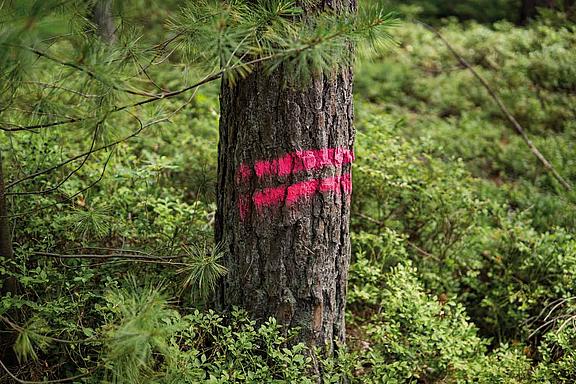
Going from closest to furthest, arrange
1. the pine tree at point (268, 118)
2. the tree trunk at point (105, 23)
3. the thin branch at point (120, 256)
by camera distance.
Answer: the pine tree at point (268, 118) < the tree trunk at point (105, 23) < the thin branch at point (120, 256)

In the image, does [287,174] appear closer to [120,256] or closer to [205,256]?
[205,256]

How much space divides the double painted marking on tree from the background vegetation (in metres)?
0.30

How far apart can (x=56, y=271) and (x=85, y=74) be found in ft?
3.79

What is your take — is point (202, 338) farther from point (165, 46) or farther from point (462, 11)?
point (462, 11)

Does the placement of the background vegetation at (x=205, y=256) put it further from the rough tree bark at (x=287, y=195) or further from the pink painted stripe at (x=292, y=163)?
the pink painted stripe at (x=292, y=163)

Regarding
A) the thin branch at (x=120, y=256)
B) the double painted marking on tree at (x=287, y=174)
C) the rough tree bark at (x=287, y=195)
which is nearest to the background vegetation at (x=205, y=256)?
the thin branch at (x=120, y=256)

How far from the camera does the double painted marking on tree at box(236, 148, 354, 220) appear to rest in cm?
271

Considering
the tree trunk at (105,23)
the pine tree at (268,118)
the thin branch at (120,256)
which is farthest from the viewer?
the thin branch at (120,256)

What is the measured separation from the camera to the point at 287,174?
2.71 m

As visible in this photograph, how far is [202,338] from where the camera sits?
2652 mm

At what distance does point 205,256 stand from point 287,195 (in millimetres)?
422

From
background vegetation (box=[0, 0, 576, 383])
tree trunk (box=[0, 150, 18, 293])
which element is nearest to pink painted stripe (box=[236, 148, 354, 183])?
background vegetation (box=[0, 0, 576, 383])

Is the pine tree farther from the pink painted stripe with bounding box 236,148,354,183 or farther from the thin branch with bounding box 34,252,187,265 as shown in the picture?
the thin branch with bounding box 34,252,187,265

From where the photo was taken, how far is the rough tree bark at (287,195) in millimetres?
2670
